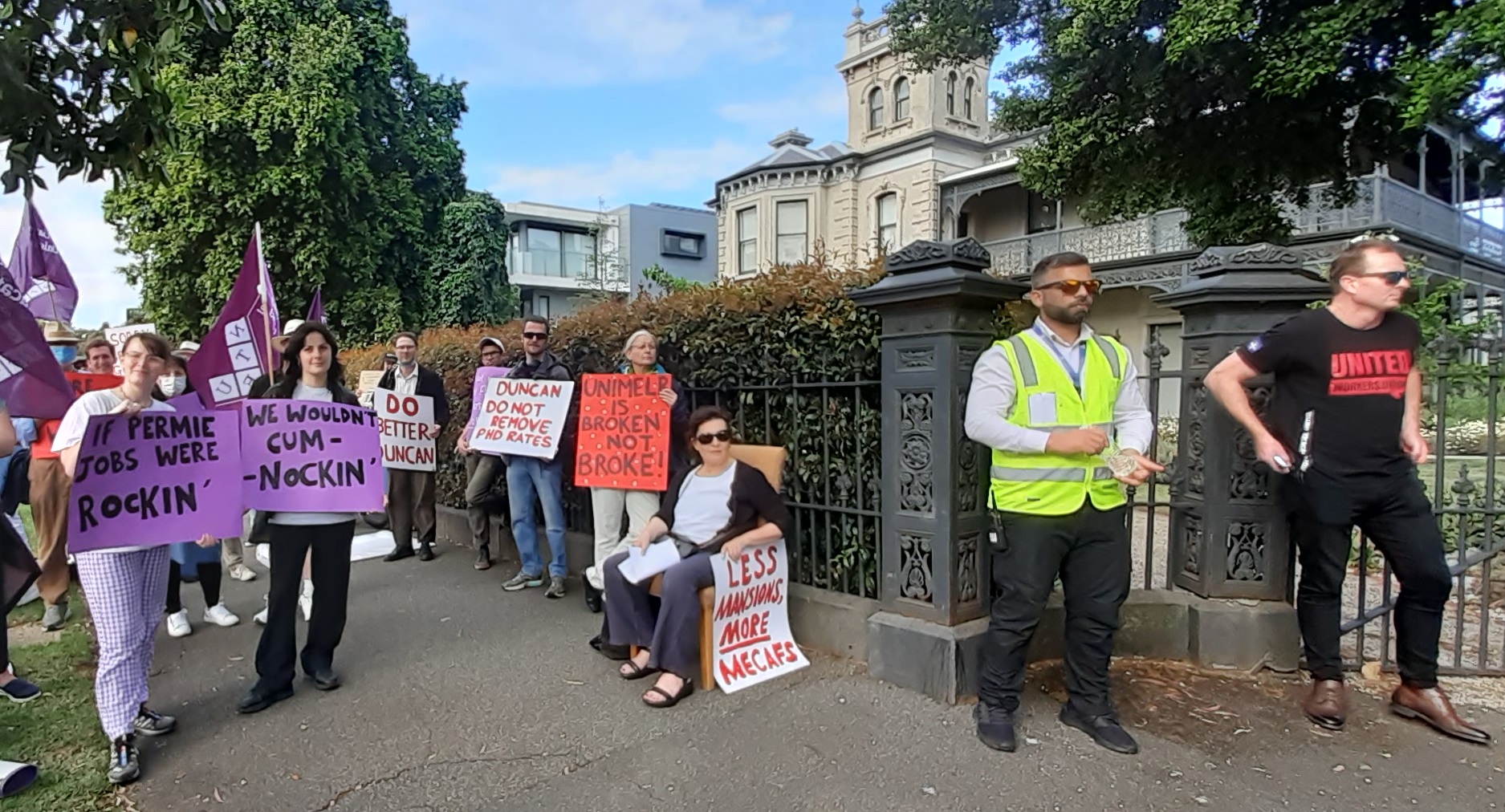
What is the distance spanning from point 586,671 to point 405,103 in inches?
760

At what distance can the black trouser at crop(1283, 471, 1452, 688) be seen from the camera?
11.6 ft

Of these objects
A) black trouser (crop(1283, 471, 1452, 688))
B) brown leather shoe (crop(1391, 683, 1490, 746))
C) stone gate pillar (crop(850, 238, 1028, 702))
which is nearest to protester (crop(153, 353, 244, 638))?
stone gate pillar (crop(850, 238, 1028, 702))

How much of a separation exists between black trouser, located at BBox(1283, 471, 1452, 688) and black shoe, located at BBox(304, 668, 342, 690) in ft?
15.3

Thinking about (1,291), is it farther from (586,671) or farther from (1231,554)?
(1231,554)

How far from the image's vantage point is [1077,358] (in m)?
3.52

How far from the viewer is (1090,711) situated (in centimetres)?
359

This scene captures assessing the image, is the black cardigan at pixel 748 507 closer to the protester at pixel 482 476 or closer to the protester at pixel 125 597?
the protester at pixel 125 597

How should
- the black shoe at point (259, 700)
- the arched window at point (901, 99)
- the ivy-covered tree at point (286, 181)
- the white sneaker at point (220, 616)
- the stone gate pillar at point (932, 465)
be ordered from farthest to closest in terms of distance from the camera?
the arched window at point (901, 99) < the ivy-covered tree at point (286, 181) < the white sneaker at point (220, 616) < the black shoe at point (259, 700) < the stone gate pillar at point (932, 465)

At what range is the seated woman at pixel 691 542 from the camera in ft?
13.5

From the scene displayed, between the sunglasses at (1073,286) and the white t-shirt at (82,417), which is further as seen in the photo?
the white t-shirt at (82,417)

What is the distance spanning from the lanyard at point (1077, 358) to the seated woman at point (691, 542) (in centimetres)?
157

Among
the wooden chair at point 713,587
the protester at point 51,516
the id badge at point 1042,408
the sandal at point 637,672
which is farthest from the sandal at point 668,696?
the protester at point 51,516

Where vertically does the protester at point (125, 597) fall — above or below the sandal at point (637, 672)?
above

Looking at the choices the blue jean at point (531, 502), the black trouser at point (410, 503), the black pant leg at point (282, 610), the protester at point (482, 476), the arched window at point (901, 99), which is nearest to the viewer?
the black pant leg at point (282, 610)
